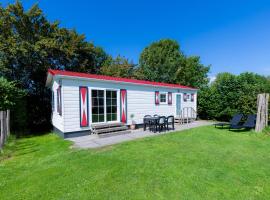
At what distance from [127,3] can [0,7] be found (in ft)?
31.0

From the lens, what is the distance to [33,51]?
1180cm

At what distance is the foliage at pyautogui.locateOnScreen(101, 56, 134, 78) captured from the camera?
58.9ft

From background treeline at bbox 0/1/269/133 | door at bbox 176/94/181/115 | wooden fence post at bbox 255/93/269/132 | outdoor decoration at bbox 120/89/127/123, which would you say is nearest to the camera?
wooden fence post at bbox 255/93/269/132

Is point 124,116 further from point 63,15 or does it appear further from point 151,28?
point 151,28

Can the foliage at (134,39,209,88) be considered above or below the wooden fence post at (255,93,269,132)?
above

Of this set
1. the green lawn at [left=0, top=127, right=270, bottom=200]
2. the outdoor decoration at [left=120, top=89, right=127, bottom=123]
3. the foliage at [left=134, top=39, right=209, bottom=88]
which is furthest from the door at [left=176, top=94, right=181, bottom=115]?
the foliage at [left=134, top=39, right=209, bottom=88]

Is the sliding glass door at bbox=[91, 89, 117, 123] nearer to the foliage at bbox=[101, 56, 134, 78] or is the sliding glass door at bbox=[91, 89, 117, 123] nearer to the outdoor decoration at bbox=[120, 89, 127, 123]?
the outdoor decoration at bbox=[120, 89, 127, 123]

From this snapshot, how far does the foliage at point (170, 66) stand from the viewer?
21.0 metres

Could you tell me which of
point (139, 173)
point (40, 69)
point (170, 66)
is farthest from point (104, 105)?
point (170, 66)

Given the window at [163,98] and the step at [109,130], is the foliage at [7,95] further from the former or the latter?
the window at [163,98]

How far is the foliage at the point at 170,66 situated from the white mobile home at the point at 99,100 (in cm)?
963

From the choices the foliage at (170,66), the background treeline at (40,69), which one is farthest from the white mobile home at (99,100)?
the foliage at (170,66)

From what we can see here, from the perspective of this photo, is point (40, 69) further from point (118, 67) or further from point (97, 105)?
point (118, 67)

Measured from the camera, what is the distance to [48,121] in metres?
12.4
